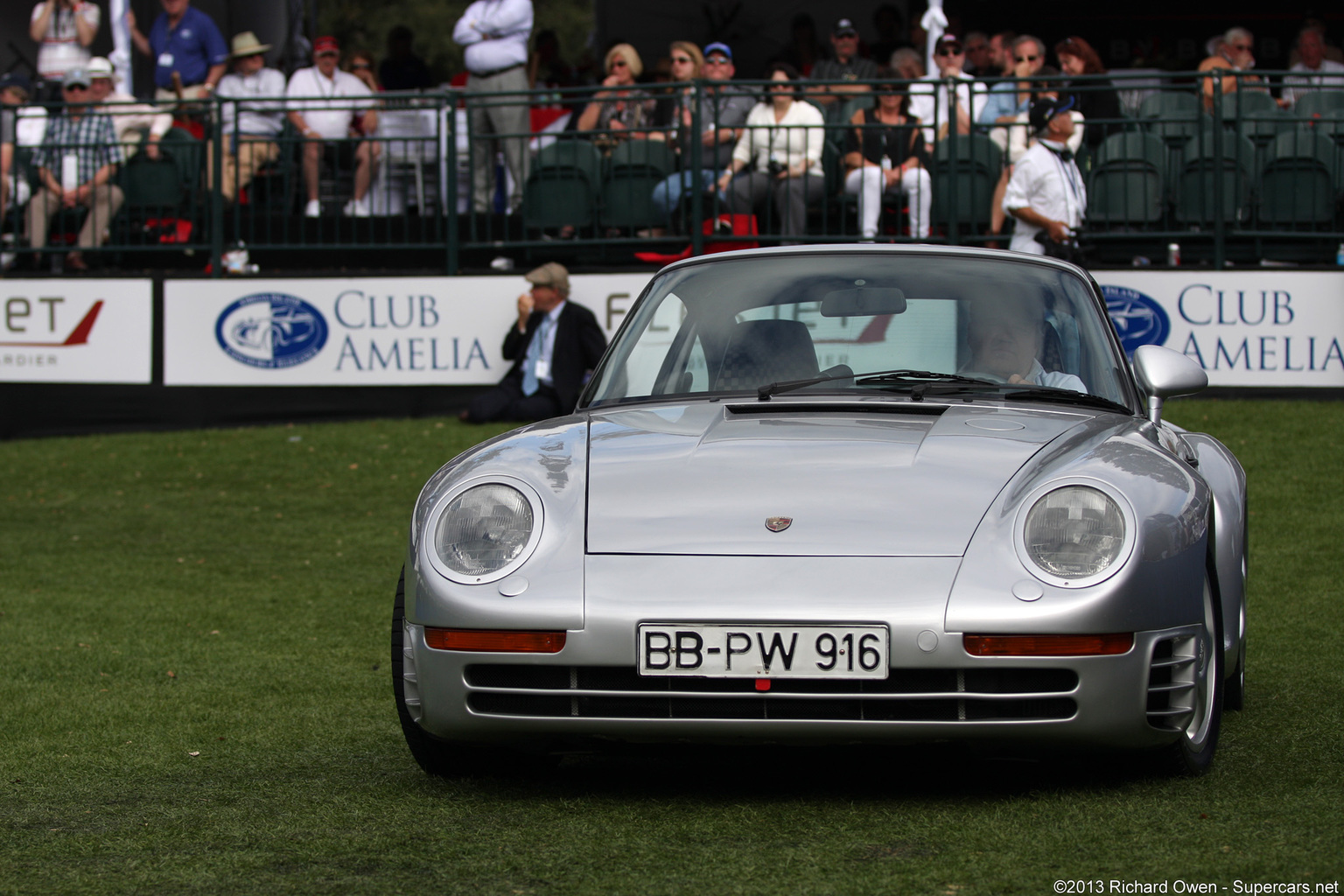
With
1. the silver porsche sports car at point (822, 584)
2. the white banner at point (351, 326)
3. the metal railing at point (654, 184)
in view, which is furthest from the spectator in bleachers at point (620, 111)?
the silver porsche sports car at point (822, 584)

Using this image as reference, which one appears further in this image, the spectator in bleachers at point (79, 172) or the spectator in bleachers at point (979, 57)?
the spectator in bleachers at point (979, 57)

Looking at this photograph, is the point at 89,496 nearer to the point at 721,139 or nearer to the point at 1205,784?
the point at 721,139

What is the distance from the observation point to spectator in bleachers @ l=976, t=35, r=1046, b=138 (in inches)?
484

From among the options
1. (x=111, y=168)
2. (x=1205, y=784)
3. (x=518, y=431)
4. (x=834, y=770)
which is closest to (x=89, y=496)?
(x=111, y=168)

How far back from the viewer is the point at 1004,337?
4.61m

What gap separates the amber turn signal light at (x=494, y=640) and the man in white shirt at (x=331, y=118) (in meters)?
9.92

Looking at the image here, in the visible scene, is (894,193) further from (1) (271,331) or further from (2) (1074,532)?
(2) (1074,532)

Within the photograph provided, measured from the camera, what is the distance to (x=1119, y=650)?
3.48 m

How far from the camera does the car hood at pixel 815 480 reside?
3594 millimetres

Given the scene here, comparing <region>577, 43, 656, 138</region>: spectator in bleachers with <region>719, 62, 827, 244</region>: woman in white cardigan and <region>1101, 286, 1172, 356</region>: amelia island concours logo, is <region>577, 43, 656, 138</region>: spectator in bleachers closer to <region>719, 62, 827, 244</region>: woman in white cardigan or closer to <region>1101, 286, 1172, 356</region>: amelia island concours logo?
<region>719, 62, 827, 244</region>: woman in white cardigan

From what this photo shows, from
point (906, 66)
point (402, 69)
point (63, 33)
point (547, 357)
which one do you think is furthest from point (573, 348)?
point (63, 33)

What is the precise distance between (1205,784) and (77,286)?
1166cm

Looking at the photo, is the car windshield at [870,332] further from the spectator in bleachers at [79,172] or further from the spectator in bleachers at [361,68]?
the spectator in bleachers at [361,68]

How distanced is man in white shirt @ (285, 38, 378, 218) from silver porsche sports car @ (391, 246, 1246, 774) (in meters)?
9.64
